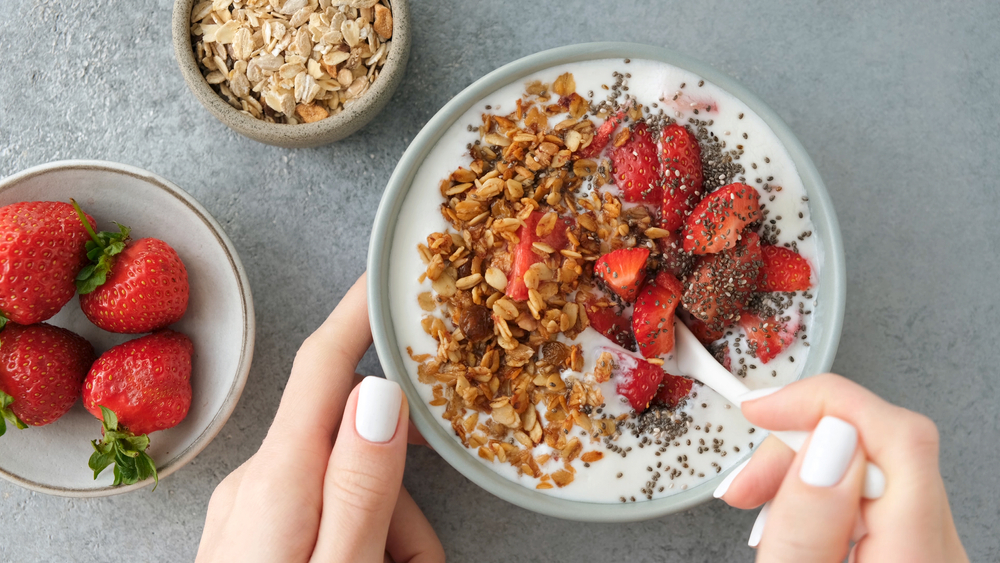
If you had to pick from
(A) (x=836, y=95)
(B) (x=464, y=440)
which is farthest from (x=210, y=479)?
(A) (x=836, y=95)

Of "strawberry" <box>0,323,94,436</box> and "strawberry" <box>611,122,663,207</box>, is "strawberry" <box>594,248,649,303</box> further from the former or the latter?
"strawberry" <box>0,323,94,436</box>

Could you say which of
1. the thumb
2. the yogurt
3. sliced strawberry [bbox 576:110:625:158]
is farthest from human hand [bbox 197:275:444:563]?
sliced strawberry [bbox 576:110:625:158]

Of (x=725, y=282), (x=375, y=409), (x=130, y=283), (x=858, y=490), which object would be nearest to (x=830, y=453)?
(x=858, y=490)

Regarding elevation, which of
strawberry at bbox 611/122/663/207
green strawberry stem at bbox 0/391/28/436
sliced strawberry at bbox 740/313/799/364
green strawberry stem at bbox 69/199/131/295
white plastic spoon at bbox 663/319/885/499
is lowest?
green strawberry stem at bbox 0/391/28/436

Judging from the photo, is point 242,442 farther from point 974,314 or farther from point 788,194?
point 974,314

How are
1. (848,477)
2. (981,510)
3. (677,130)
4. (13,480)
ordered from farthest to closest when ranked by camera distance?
1. (981,510)
2. (13,480)
3. (677,130)
4. (848,477)

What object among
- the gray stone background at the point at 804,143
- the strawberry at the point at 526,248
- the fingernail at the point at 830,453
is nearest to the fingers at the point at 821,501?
the fingernail at the point at 830,453
